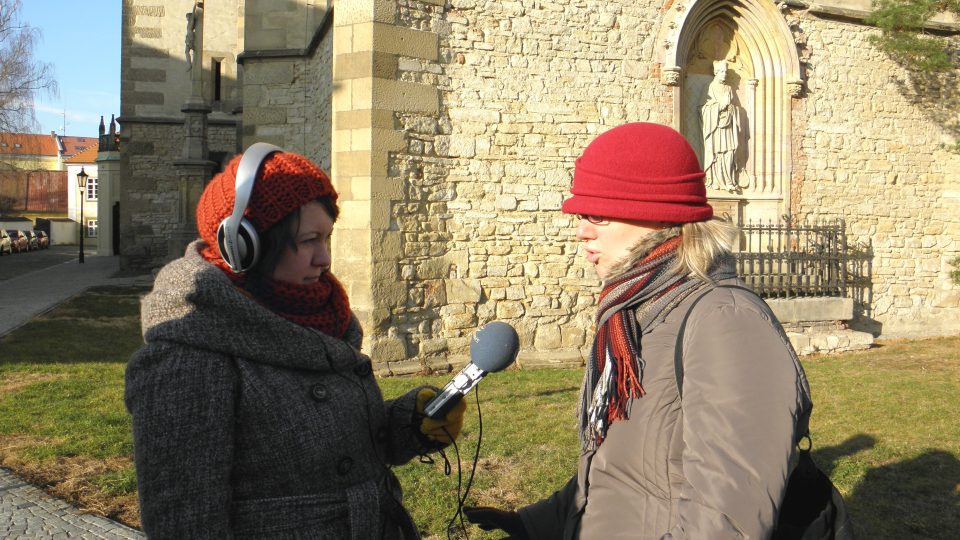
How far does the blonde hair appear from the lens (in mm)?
1896

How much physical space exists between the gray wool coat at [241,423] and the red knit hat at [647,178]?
31.9 inches

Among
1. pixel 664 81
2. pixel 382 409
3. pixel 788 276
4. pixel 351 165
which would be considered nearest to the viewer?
pixel 382 409

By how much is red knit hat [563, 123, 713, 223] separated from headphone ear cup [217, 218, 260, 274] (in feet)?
2.81

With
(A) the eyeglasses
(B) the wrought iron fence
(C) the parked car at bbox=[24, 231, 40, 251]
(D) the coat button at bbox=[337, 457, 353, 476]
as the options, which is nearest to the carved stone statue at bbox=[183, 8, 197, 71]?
(B) the wrought iron fence

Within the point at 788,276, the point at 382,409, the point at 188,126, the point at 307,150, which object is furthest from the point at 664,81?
the point at 188,126

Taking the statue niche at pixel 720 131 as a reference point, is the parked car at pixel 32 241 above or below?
below

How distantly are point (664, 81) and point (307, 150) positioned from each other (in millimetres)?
5305

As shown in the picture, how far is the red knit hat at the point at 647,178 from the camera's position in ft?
6.26

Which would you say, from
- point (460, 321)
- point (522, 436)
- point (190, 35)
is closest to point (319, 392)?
point (522, 436)

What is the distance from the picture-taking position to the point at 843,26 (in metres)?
12.1

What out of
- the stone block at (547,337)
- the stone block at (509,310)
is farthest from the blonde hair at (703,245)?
the stone block at (547,337)

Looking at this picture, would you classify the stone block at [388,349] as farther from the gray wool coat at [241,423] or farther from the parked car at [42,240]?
the parked car at [42,240]

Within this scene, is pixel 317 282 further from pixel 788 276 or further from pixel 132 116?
pixel 132 116

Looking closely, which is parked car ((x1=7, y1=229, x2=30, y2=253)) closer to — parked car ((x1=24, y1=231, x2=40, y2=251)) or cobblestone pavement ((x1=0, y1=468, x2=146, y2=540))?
parked car ((x1=24, y1=231, x2=40, y2=251))
